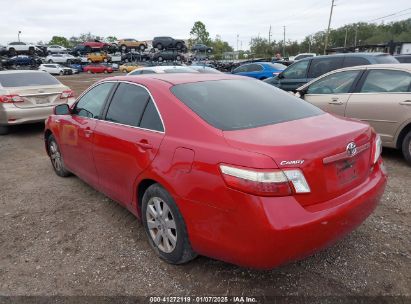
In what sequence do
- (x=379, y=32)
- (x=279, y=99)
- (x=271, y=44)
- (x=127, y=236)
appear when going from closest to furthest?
(x=279, y=99) < (x=127, y=236) < (x=271, y=44) < (x=379, y=32)

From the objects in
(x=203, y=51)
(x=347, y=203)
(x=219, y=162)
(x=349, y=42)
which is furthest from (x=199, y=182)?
(x=349, y=42)

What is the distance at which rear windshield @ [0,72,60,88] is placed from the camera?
26.8 ft

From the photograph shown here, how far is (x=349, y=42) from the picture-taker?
107 meters

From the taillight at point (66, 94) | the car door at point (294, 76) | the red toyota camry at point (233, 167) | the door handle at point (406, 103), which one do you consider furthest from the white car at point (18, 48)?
the door handle at point (406, 103)

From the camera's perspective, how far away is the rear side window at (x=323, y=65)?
28.1 feet

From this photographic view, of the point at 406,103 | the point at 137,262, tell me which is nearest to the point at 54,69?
the point at 406,103

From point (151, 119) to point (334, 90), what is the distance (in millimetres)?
4288

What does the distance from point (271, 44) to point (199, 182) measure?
329 feet

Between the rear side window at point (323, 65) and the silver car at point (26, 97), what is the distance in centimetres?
612

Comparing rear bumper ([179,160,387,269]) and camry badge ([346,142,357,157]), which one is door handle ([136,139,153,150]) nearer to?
rear bumper ([179,160,387,269])

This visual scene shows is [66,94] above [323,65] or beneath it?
beneath

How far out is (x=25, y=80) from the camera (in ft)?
27.6

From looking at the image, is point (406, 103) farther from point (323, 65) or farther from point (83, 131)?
point (83, 131)

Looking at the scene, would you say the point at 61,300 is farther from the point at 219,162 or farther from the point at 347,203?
the point at 347,203
